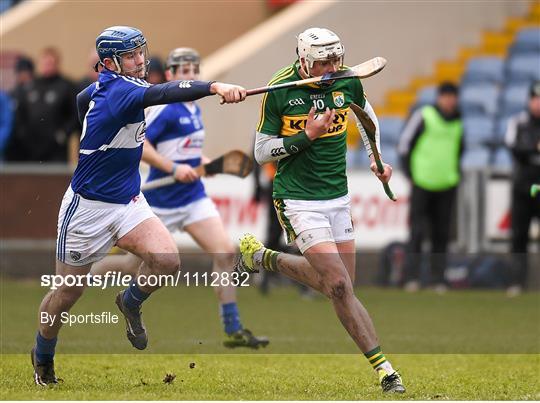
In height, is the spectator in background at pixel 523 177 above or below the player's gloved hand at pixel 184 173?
below

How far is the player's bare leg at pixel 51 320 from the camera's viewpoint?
1019 centimetres

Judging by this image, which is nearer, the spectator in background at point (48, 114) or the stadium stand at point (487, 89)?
the spectator in background at point (48, 114)

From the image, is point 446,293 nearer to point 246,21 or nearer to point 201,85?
point 246,21

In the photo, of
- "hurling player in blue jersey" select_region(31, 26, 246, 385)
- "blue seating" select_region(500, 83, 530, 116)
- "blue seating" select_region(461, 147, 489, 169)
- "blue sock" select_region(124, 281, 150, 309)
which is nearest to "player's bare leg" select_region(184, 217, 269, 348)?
"blue sock" select_region(124, 281, 150, 309)

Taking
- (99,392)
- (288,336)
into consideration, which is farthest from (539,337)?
(99,392)

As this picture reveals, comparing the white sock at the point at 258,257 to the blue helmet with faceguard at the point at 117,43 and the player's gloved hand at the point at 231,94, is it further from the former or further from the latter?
the player's gloved hand at the point at 231,94

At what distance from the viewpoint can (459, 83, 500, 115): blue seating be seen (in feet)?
69.9

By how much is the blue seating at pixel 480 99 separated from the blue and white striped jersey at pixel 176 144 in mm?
8787

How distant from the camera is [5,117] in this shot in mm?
20016

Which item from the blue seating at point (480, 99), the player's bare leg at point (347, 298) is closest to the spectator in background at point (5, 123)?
the blue seating at point (480, 99)

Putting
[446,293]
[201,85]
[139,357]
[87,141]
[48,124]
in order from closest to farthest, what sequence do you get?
1. [201,85]
2. [87,141]
3. [139,357]
4. [446,293]
5. [48,124]

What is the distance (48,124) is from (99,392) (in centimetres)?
1014

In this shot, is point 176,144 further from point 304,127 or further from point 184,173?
point 304,127

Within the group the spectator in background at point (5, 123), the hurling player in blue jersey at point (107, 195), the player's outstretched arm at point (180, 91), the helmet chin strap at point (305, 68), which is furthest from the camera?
the spectator in background at point (5, 123)
